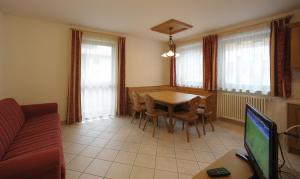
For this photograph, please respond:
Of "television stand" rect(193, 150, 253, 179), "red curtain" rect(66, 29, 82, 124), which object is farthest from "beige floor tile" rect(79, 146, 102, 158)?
"television stand" rect(193, 150, 253, 179)

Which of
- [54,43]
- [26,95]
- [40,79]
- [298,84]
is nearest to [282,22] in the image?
[298,84]

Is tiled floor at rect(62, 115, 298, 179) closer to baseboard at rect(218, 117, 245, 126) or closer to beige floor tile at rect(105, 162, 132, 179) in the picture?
beige floor tile at rect(105, 162, 132, 179)

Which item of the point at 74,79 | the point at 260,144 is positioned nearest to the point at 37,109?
the point at 74,79

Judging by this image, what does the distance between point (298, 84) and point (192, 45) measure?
2809mm

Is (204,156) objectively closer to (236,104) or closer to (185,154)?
(185,154)

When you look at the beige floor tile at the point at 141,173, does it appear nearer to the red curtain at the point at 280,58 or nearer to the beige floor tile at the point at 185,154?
the beige floor tile at the point at 185,154

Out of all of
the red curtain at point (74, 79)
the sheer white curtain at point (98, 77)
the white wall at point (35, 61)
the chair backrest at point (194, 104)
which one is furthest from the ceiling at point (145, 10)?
the chair backrest at point (194, 104)

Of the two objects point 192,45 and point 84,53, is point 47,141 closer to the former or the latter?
point 84,53

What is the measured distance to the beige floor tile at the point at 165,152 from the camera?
2551mm

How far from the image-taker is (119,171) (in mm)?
2125

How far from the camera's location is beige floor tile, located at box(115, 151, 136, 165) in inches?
93.0

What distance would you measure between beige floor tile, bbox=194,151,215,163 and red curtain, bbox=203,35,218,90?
2.22 meters

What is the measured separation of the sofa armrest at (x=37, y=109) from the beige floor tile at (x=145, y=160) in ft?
6.48

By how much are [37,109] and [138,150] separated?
207 centimetres
